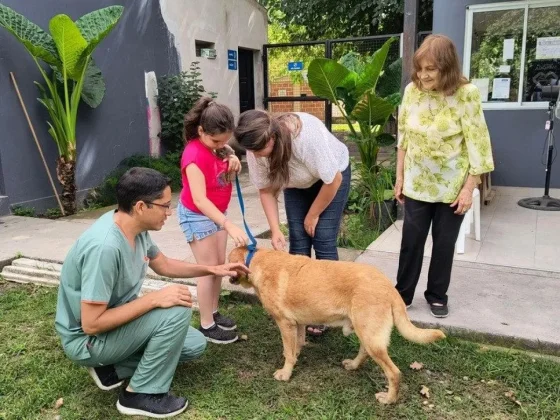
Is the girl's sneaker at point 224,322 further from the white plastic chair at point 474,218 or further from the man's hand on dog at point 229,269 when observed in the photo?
the white plastic chair at point 474,218

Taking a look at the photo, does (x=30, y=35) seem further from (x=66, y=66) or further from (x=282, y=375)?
(x=282, y=375)

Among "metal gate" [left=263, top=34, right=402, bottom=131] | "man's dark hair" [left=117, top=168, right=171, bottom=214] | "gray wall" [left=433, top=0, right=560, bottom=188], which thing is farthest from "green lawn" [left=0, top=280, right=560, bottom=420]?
"metal gate" [left=263, top=34, right=402, bottom=131]

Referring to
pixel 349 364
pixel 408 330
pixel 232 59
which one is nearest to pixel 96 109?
pixel 232 59

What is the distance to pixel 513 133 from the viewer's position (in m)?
7.67

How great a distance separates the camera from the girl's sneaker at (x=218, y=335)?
11.1ft

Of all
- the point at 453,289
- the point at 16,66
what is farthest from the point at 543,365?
the point at 16,66

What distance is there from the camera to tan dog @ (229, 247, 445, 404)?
8.46ft

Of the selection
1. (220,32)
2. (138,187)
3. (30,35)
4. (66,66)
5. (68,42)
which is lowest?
(138,187)

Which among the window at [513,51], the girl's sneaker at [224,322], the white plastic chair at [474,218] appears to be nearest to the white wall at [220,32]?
the window at [513,51]

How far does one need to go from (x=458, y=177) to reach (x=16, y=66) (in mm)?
6243

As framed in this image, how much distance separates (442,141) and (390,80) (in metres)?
3.89

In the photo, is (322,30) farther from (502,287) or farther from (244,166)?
(502,287)

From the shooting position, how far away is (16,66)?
6.84m

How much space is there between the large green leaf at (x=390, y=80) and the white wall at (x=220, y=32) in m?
4.80
